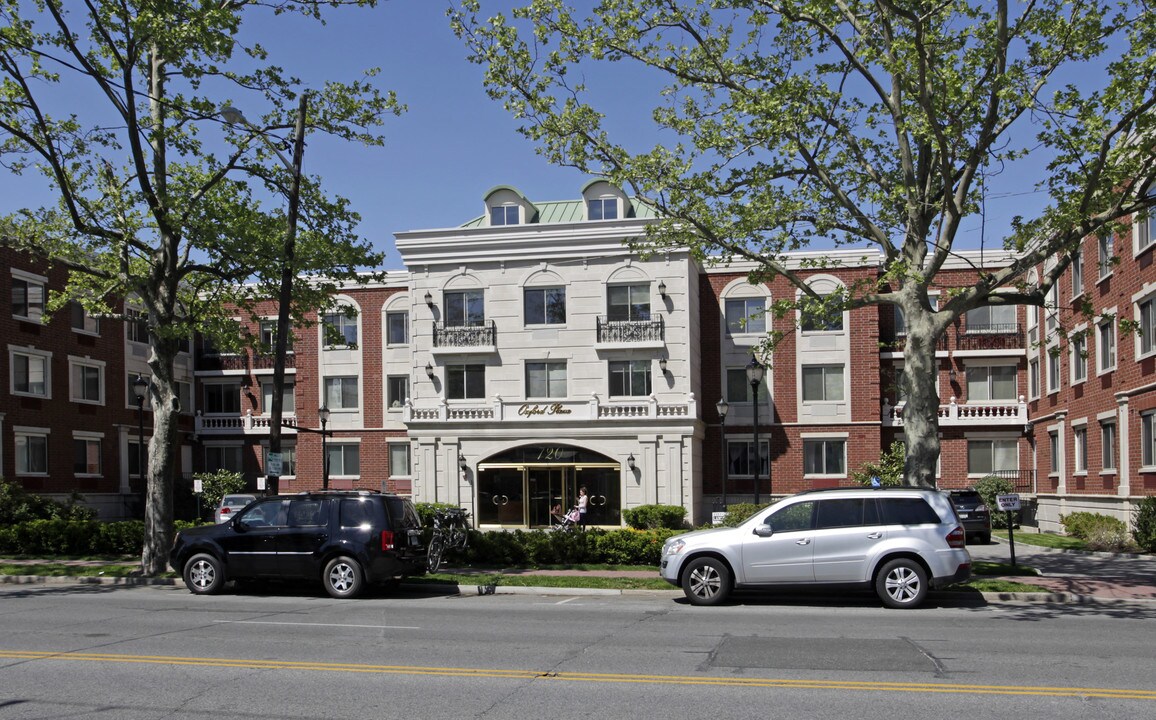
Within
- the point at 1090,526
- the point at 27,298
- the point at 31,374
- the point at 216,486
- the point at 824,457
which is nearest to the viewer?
the point at 1090,526

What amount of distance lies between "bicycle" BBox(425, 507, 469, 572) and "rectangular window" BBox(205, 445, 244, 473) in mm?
27988

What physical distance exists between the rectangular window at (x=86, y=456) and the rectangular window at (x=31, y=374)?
8.98ft

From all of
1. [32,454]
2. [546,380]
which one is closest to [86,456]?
[32,454]

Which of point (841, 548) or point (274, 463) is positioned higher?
point (274, 463)

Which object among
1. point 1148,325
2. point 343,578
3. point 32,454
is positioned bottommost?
point 343,578

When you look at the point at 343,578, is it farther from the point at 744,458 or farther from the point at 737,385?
the point at 737,385

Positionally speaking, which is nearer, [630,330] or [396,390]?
[630,330]

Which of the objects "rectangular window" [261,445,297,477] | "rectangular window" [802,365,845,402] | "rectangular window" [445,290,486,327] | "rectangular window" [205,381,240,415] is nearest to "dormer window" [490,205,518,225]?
"rectangular window" [445,290,486,327]

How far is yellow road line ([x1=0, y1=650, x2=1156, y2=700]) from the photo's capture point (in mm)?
9031

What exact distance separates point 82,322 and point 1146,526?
126 feet

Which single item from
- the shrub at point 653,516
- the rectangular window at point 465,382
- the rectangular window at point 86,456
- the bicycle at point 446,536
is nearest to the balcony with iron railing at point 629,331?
the rectangular window at point 465,382

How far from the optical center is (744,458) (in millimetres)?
42625

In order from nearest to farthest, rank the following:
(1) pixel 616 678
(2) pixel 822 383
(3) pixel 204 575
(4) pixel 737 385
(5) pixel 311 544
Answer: (1) pixel 616 678 < (5) pixel 311 544 < (3) pixel 204 575 < (2) pixel 822 383 < (4) pixel 737 385

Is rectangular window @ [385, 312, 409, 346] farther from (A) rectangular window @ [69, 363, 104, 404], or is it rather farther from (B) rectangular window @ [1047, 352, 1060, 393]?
(B) rectangular window @ [1047, 352, 1060, 393]
